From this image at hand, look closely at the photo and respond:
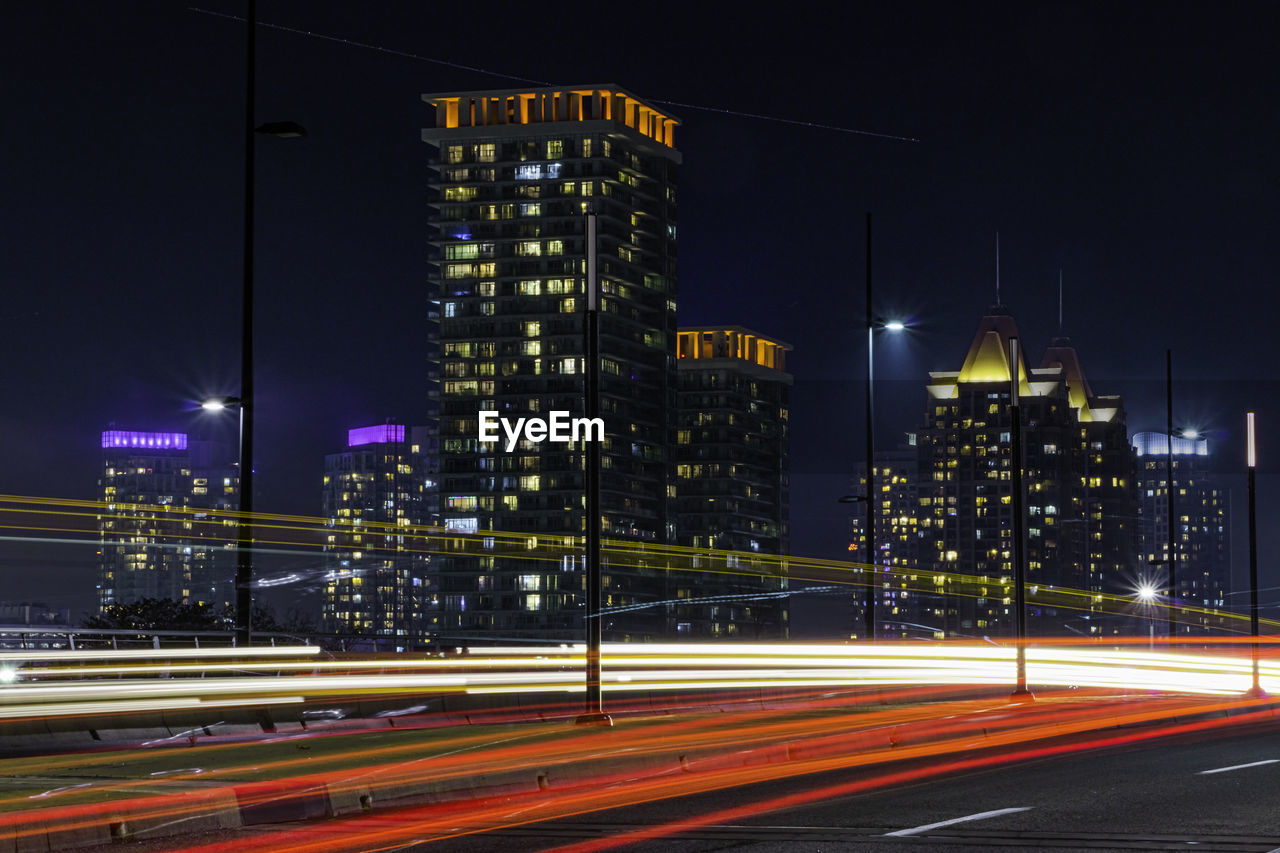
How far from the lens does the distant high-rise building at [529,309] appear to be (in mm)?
184375

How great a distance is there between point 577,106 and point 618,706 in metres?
156

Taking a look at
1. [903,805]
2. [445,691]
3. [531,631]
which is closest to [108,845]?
[903,805]

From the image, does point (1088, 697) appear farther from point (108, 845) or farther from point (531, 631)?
point (531, 631)

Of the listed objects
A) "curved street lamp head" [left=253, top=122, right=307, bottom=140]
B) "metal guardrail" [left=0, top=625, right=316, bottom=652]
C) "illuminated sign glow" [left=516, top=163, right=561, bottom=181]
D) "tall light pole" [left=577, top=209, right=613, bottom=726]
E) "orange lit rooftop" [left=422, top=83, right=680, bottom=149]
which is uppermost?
"orange lit rooftop" [left=422, top=83, right=680, bottom=149]

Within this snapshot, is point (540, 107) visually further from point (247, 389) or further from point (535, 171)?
point (247, 389)

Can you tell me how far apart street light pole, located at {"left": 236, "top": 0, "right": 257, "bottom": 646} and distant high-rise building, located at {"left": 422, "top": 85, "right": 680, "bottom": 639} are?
150m

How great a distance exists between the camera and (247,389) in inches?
1204

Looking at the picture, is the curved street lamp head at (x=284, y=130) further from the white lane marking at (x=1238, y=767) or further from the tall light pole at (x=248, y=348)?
the white lane marking at (x=1238, y=767)

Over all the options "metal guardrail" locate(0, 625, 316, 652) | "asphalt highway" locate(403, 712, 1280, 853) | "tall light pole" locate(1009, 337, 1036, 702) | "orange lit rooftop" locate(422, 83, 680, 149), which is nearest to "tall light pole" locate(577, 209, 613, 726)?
"asphalt highway" locate(403, 712, 1280, 853)

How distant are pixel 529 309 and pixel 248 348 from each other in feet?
514

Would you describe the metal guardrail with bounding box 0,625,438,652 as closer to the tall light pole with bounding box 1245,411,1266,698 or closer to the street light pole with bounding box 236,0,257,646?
the street light pole with bounding box 236,0,257,646

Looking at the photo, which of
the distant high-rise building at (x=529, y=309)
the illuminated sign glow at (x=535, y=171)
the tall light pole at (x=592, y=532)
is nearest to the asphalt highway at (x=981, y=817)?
the tall light pole at (x=592, y=532)

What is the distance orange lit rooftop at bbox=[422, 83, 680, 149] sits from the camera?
186750 mm

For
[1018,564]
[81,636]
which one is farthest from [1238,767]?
[81,636]
